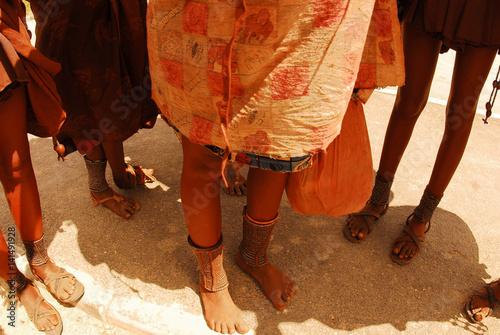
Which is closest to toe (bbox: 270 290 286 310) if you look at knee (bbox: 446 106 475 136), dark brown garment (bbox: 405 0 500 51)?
knee (bbox: 446 106 475 136)

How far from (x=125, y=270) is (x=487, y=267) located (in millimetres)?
1994

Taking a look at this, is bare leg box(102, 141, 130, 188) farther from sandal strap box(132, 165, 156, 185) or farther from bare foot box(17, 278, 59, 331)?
bare foot box(17, 278, 59, 331)

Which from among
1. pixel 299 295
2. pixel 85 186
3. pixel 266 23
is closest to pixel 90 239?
pixel 85 186

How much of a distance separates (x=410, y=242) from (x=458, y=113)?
0.75 m

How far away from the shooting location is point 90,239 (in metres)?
2.02

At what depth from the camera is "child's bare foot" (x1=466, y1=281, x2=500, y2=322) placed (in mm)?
1726

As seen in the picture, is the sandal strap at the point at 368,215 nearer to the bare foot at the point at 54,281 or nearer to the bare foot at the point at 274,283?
the bare foot at the point at 274,283

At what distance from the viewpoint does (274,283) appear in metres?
1.76

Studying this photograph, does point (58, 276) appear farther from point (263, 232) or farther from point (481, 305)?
point (481, 305)

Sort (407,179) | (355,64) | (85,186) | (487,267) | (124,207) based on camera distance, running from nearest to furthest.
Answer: (355,64) → (487,267) → (124,207) → (85,186) → (407,179)

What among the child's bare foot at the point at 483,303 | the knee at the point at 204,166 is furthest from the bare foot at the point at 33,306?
the child's bare foot at the point at 483,303

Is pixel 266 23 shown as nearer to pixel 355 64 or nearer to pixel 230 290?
pixel 355 64

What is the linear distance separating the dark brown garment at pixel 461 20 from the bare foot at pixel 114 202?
6.05ft

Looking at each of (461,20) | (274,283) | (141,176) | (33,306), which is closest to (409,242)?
(274,283)
